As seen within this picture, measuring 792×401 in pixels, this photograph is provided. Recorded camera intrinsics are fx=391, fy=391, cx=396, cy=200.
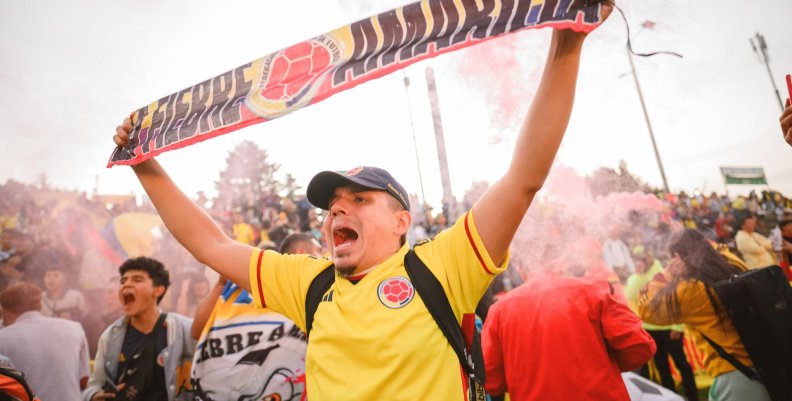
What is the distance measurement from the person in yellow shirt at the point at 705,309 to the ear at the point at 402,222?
3146 mm

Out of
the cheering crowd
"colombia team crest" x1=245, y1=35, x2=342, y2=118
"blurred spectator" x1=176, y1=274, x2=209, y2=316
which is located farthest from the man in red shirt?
"blurred spectator" x1=176, y1=274, x2=209, y2=316

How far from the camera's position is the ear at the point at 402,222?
1933 mm

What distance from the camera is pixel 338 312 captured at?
1.64 meters

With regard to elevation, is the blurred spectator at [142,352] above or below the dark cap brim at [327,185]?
below

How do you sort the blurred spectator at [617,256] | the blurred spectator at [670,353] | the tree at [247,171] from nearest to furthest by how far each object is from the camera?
the blurred spectator at [670,353] < the blurred spectator at [617,256] < the tree at [247,171]

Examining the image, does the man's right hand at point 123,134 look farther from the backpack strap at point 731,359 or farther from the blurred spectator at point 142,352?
the backpack strap at point 731,359

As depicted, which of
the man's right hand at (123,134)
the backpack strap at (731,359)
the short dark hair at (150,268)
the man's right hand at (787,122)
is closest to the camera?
the man's right hand at (787,122)

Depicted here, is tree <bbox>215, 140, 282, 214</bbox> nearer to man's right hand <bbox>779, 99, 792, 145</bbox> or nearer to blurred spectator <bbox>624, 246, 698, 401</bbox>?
blurred spectator <bbox>624, 246, 698, 401</bbox>

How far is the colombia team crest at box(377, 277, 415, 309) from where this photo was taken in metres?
1.57

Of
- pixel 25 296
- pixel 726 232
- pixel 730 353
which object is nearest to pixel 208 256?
pixel 25 296

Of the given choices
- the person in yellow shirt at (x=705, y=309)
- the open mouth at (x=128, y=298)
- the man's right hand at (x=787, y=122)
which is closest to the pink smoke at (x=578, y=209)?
the person in yellow shirt at (x=705, y=309)

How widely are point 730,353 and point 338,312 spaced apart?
360 cm

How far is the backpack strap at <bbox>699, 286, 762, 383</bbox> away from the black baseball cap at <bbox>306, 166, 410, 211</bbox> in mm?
3141

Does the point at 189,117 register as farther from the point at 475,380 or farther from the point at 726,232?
the point at 726,232
